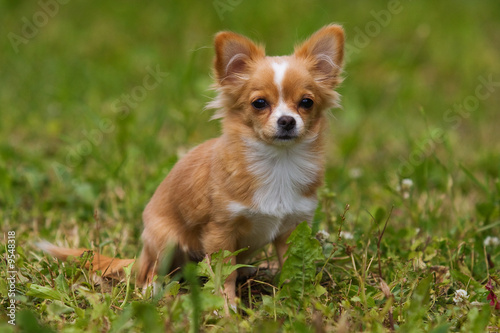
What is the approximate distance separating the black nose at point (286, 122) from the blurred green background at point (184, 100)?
2.89 feet

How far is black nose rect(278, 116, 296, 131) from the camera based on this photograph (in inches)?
115

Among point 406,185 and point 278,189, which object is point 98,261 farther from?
point 406,185

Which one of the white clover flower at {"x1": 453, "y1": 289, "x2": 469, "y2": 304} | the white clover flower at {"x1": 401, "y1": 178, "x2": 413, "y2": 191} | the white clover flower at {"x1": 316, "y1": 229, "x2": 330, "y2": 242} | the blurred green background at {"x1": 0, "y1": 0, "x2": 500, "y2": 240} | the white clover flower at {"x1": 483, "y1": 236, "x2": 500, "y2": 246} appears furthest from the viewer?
the blurred green background at {"x1": 0, "y1": 0, "x2": 500, "y2": 240}

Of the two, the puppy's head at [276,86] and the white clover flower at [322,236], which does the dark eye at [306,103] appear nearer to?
the puppy's head at [276,86]

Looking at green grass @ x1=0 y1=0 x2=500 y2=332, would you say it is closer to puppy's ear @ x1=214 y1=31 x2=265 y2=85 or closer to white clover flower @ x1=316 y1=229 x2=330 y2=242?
white clover flower @ x1=316 y1=229 x2=330 y2=242

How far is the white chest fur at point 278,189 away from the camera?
3014 mm

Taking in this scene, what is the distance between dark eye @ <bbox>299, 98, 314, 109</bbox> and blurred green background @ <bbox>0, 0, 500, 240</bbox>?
80cm

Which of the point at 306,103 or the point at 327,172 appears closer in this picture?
the point at 306,103

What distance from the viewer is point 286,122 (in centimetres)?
292

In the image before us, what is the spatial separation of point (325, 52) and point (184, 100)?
2.63m

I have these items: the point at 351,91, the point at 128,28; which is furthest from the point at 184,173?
the point at 128,28

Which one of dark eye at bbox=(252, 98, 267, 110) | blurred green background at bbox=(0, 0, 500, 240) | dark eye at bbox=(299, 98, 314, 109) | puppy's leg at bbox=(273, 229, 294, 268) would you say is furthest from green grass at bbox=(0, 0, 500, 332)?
dark eye at bbox=(252, 98, 267, 110)

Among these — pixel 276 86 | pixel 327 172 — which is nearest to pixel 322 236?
pixel 276 86

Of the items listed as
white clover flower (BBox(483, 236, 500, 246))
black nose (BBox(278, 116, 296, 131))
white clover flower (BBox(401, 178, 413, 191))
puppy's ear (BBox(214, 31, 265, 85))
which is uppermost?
puppy's ear (BBox(214, 31, 265, 85))
